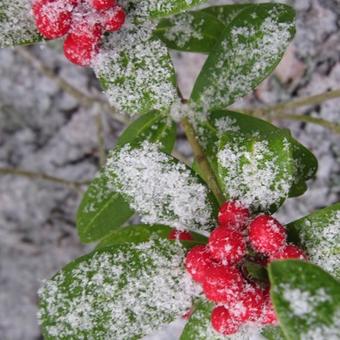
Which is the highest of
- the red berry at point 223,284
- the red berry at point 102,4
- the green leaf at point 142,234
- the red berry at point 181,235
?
the red berry at point 102,4

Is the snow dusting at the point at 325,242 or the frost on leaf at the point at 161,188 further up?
the frost on leaf at the point at 161,188

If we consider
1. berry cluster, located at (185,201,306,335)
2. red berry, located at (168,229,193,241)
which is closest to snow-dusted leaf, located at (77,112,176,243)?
red berry, located at (168,229,193,241)

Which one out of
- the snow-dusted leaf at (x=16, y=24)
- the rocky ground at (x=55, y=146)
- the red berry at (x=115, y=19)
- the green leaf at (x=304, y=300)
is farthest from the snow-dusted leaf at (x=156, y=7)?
the rocky ground at (x=55, y=146)

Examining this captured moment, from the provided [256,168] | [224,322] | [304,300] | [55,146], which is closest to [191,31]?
[256,168]

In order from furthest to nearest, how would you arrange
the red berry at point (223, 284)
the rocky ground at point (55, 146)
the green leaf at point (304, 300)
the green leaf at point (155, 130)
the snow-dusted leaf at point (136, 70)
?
the rocky ground at point (55, 146) < the green leaf at point (155, 130) < the snow-dusted leaf at point (136, 70) < the red berry at point (223, 284) < the green leaf at point (304, 300)

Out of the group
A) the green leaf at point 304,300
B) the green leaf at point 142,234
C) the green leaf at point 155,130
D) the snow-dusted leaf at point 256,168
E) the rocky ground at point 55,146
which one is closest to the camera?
the green leaf at point 304,300

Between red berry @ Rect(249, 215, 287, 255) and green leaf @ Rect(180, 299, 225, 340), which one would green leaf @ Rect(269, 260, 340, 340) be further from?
green leaf @ Rect(180, 299, 225, 340)

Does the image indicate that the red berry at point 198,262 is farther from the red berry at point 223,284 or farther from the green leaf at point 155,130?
the green leaf at point 155,130
